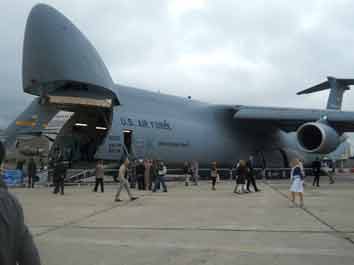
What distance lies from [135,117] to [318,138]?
27.7 ft

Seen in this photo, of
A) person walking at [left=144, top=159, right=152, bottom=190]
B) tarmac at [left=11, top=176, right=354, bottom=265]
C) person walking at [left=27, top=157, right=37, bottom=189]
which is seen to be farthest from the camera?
person walking at [left=27, top=157, right=37, bottom=189]

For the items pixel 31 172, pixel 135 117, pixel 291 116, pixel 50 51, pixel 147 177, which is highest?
pixel 50 51

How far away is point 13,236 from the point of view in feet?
A: 6.15

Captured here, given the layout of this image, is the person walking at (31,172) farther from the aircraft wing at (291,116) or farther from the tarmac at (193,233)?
the aircraft wing at (291,116)

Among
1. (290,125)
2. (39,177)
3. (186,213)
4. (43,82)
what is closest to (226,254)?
(186,213)

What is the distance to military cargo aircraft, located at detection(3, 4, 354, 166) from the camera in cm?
1520

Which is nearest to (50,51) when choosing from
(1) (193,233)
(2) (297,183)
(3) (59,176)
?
(3) (59,176)

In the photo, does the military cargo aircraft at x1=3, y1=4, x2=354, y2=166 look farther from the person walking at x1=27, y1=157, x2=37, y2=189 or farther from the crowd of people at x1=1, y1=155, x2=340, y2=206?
the person walking at x1=27, y1=157, x2=37, y2=189

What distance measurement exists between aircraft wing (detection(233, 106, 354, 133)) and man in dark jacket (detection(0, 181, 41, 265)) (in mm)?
20352

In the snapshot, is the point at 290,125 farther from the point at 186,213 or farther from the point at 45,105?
the point at 186,213

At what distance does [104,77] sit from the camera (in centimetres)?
1631

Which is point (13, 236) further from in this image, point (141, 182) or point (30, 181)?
point (30, 181)

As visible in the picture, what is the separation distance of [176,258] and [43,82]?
11.9 m

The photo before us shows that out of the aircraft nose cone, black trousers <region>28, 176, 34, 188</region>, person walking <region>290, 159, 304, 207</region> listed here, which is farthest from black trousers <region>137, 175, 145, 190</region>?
person walking <region>290, 159, 304, 207</region>
